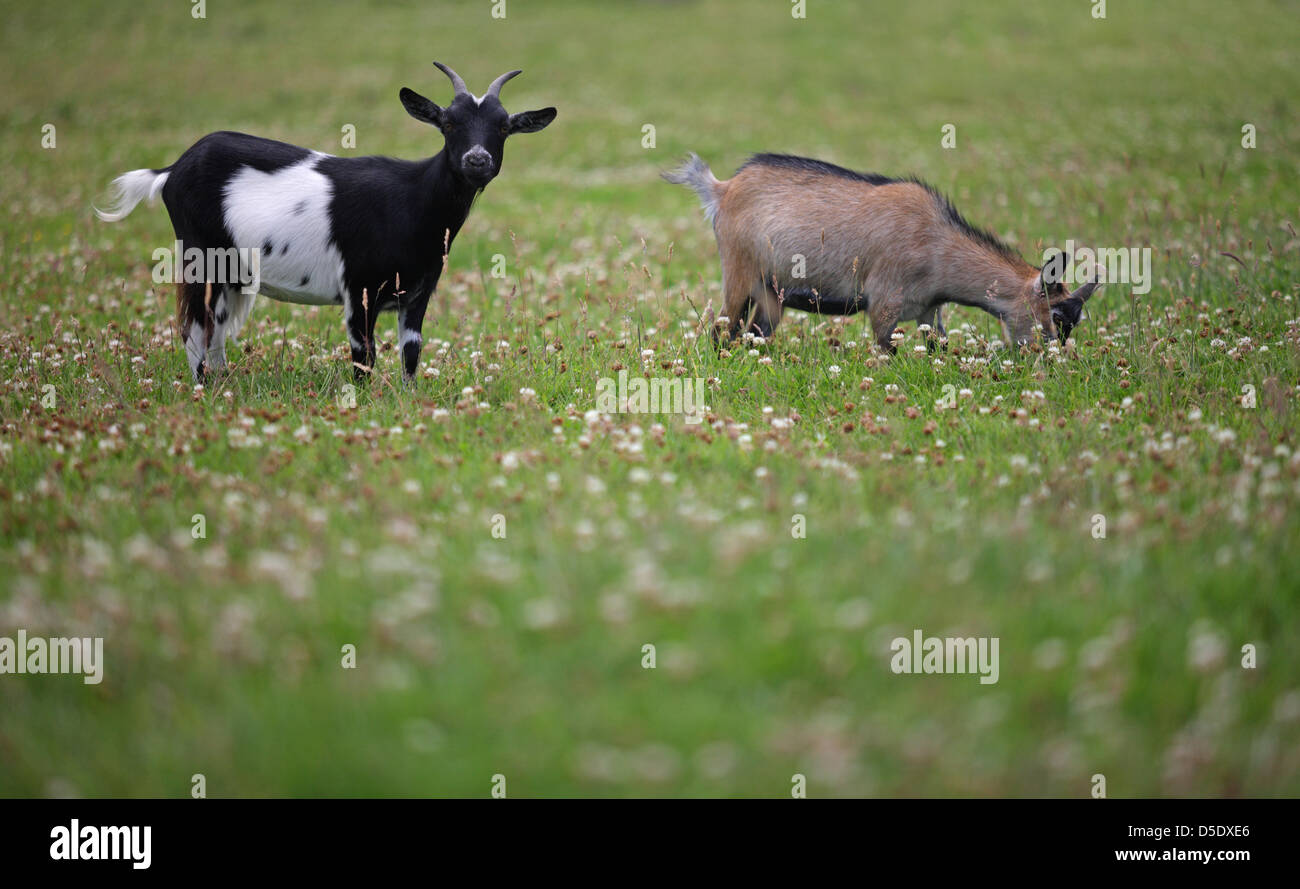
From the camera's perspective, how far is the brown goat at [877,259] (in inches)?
296

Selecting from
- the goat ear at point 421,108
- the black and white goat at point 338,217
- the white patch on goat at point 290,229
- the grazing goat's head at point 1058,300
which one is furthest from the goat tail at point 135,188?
the grazing goat's head at point 1058,300

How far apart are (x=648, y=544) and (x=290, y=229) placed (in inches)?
154

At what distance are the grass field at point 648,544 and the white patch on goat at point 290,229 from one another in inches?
25.0

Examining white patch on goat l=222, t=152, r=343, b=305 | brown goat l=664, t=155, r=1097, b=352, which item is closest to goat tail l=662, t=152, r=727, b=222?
brown goat l=664, t=155, r=1097, b=352

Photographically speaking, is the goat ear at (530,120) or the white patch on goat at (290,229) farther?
the goat ear at (530,120)

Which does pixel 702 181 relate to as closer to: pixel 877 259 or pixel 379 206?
pixel 877 259

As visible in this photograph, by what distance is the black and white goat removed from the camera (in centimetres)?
677

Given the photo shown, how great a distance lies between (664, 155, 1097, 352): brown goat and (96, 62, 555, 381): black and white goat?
1.86 m

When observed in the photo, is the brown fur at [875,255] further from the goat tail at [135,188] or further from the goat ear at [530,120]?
the goat tail at [135,188]

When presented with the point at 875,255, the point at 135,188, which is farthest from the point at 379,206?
the point at 875,255

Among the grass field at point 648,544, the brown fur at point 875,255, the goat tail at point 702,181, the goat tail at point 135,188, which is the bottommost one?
the grass field at point 648,544

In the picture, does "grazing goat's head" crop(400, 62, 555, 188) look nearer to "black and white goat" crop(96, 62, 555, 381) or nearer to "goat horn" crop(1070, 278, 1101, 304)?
"black and white goat" crop(96, 62, 555, 381)

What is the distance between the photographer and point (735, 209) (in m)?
7.87

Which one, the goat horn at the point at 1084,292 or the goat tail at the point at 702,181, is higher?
the goat tail at the point at 702,181
